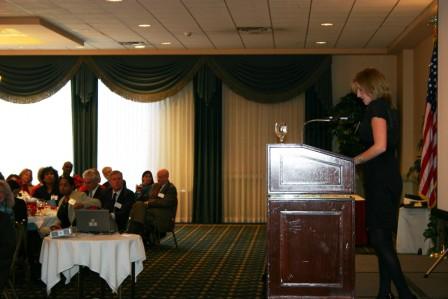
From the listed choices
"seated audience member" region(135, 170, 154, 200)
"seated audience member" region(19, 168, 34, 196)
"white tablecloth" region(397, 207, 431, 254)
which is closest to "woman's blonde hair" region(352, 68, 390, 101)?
"white tablecloth" region(397, 207, 431, 254)

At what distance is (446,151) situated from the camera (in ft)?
22.6

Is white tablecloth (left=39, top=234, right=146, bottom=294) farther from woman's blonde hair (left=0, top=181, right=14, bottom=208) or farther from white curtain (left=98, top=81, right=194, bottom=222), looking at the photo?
white curtain (left=98, top=81, right=194, bottom=222)

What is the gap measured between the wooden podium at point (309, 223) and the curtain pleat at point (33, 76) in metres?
10.4

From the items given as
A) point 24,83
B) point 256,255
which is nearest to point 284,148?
point 256,255

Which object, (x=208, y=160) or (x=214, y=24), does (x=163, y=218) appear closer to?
(x=214, y=24)

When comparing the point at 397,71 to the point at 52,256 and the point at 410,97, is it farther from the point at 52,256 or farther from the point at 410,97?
the point at 52,256

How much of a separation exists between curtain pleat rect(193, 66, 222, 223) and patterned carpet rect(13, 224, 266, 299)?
1.81 metres

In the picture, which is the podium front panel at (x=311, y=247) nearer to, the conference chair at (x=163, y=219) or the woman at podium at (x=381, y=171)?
the woman at podium at (x=381, y=171)

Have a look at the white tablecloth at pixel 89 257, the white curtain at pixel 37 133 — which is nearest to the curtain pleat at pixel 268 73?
the white curtain at pixel 37 133

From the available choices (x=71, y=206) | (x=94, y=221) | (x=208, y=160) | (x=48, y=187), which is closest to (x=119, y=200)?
(x=48, y=187)

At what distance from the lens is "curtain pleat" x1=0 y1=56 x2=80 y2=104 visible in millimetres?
15227

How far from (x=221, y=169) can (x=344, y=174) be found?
9.88 meters

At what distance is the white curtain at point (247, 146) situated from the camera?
50.0 ft

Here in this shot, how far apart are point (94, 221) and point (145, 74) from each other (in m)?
8.87
